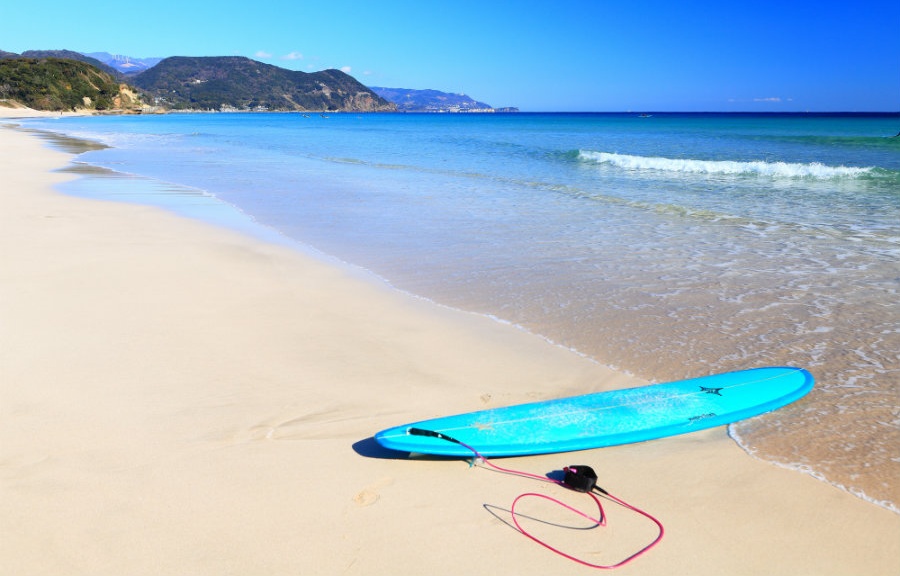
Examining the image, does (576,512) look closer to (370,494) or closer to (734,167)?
(370,494)

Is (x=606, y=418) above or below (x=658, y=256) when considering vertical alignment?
below

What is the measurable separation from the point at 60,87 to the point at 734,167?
120 m

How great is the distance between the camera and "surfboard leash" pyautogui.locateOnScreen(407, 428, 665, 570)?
2820 mm

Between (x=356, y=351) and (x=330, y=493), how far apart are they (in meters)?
2.06

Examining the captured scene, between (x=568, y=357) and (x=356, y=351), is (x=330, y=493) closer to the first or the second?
(x=356, y=351)

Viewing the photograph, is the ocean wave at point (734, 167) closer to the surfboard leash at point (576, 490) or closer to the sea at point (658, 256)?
the sea at point (658, 256)

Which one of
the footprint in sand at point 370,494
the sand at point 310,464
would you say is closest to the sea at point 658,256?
the sand at point 310,464

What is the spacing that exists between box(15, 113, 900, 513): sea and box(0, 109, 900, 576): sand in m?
0.56

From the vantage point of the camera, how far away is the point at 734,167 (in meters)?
22.0

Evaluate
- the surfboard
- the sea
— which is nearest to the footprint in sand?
the surfboard

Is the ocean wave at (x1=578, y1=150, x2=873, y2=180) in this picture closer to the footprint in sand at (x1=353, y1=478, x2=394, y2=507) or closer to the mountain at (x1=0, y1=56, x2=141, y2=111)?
the footprint in sand at (x1=353, y1=478, x2=394, y2=507)

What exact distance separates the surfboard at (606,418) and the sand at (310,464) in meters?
0.09

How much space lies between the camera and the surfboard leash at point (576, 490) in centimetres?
282

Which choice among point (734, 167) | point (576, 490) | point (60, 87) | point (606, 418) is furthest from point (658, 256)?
point (60, 87)
